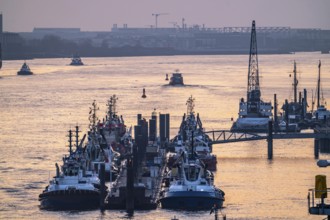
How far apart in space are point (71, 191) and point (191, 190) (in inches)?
100

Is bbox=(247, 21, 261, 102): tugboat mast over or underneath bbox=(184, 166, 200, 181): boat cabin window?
over

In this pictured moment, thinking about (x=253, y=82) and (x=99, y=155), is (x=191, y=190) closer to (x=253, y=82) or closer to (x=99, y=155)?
(x=99, y=155)

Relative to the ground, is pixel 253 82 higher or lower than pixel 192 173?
higher

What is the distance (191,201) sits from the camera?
103 feet

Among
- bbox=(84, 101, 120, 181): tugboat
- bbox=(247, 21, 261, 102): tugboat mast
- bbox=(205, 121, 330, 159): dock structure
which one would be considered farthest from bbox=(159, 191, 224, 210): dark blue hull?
bbox=(247, 21, 261, 102): tugboat mast

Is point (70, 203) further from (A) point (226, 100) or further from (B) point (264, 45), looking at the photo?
(B) point (264, 45)

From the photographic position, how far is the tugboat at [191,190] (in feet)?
102

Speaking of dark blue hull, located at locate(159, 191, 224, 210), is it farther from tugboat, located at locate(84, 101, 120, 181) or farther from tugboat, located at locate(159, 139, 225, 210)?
tugboat, located at locate(84, 101, 120, 181)

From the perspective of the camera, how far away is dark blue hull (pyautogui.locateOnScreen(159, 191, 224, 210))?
31141 mm

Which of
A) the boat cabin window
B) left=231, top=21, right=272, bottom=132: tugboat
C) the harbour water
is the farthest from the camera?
left=231, top=21, right=272, bottom=132: tugboat

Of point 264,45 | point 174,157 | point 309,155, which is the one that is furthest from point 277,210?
point 264,45

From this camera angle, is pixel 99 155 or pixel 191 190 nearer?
pixel 191 190

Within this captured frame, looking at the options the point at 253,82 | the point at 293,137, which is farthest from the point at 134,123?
the point at 293,137

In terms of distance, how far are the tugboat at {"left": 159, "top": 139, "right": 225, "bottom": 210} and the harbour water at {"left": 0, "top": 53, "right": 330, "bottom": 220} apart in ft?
1.12
